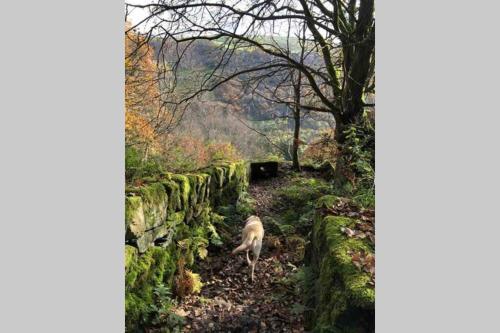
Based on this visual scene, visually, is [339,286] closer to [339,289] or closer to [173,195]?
[339,289]

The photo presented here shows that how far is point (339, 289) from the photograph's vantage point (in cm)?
269

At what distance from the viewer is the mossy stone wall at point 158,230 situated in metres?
3.84

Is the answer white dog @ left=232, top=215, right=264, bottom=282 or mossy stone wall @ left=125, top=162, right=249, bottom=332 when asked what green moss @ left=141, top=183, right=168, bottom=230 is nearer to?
mossy stone wall @ left=125, top=162, right=249, bottom=332

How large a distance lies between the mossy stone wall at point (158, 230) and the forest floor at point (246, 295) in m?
0.41

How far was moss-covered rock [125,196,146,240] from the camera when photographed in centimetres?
383

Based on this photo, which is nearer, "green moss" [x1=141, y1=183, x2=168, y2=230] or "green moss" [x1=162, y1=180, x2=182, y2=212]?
"green moss" [x1=141, y1=183, x2=168, y2=230]

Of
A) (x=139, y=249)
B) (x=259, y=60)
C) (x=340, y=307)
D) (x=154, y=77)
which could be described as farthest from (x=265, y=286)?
(x=259, y=60)

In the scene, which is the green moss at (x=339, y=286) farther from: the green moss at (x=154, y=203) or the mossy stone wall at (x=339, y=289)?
the green moss at (x=154, y=203)

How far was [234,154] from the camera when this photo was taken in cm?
1290

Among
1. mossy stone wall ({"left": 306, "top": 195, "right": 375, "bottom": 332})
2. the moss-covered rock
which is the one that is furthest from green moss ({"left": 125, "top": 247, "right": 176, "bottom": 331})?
mossy stone wall ({"left": 306, "top": 195, "right": 375, "bottom": 332})

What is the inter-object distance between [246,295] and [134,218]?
1863 mm

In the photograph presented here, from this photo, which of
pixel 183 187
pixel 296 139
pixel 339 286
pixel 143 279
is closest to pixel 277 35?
pixel 183 187

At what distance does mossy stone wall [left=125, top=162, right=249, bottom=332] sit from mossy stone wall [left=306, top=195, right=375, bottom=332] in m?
1.73

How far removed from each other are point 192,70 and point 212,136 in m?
5.21
